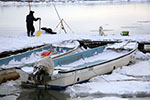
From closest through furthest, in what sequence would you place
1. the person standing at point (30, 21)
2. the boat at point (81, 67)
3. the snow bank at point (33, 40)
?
1. the boat at point (81, 67)
2. the snow bank at point (33, 40)
3. the person standing at point (30, 21)

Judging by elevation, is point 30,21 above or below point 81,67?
above

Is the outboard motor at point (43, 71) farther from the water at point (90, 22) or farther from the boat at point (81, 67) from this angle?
the water at point (90, 22)

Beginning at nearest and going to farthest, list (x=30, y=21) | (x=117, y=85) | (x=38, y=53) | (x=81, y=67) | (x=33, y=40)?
(x=117, y=85), (x=81, y=67), (x=38, y=53), (x=33, y=40), (x=30, y=21)

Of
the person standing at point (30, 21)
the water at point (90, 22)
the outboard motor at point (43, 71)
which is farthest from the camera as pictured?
the water at point (90, 22)

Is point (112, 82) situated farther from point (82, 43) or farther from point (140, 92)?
point (82, 43)

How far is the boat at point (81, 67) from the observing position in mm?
9031

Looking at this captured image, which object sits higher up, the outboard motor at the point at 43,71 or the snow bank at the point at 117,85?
the outboard motor at the point at 43,71

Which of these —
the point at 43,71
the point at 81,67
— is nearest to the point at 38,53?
the point at 81,67

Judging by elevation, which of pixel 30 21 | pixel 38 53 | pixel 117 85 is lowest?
pixel 117 85

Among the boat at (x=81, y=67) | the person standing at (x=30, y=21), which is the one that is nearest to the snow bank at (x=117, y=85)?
the boat at (x=81, y=67)

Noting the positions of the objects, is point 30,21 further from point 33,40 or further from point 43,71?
point 43,71

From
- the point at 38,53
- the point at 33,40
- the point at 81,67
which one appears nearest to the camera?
the point at 81,67

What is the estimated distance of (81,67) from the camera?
31.6ft

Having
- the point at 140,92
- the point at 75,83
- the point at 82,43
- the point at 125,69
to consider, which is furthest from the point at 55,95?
the point at 82,43
